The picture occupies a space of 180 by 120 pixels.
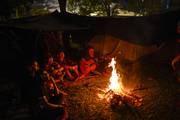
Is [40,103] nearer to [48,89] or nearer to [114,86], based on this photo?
[48,89]

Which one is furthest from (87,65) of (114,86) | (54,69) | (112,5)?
(112,5)

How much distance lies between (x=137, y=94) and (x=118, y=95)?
33.7 inches

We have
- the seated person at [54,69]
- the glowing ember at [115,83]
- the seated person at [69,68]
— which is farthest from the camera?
the seated person at [69,68]

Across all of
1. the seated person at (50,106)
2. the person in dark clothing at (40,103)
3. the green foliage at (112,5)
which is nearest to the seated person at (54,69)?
the seated person at (50,106)

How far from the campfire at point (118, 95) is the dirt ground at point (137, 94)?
144 mm

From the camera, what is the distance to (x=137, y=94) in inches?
320

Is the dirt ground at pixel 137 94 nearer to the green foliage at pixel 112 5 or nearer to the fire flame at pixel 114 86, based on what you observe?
the fire flame at pixel 114 86

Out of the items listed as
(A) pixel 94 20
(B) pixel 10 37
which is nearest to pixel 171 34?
(A) pixel 94 20

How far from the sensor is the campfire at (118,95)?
7.49 metres

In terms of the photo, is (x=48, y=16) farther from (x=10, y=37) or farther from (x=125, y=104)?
(x=125, y=104)

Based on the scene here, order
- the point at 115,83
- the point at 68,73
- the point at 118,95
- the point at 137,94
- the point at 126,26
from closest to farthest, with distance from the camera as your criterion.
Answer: the point at 118,95 < the point at 126,26 < the point at 137,94 < the point at 115,83 < the point at 68,73

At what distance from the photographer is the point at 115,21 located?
7.73 m

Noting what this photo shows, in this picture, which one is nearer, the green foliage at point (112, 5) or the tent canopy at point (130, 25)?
the tent canopy at point (130, 25)

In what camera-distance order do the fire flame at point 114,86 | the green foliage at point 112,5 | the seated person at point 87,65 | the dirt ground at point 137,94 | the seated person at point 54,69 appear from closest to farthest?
the dirt ground at point 137,94, the fire flame at point 114,86, the seated person at point 54,69, the seated person at point 87,65, the green foliage at point 112,5
